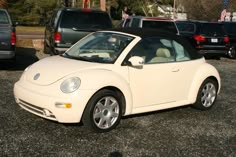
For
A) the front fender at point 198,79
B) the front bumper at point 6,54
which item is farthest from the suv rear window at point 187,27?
the front fender at point 198,79

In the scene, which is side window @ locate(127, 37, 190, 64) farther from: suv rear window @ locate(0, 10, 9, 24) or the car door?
suv rear window @ locate(0, 10, 9, 24)

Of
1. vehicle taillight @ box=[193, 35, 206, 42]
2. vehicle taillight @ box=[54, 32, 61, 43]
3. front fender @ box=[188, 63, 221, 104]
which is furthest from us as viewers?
vehicle taillight @ box=[193, 35, 206, 42]

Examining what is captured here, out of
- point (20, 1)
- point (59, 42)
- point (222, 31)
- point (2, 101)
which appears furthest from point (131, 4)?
point (2, 101)

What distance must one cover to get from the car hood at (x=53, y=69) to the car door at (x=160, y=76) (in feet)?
2.46

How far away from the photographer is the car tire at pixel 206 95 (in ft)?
24.7

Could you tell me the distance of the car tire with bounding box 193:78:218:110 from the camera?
24.7 feet

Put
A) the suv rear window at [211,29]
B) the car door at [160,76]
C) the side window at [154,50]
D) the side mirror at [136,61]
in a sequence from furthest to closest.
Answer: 1. the suv rear window at [211,29]
2. the side window at [154,50]
3. the car door at [160,76]
4. the side mirror at [136,61]

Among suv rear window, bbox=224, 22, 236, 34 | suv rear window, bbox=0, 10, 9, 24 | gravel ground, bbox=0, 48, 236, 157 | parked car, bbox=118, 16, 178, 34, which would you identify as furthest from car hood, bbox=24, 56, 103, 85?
suv rear window, bbox=224, 22, 236, 34

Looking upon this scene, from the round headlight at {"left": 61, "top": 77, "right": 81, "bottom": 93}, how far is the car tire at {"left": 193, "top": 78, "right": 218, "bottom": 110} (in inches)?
107

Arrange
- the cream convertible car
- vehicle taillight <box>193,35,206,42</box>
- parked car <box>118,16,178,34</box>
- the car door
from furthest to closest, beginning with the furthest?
vehicle taillight <box>193,35,206,42</box>
parked car <box>118,16,178,34</box>
the car door
the cream convertible car

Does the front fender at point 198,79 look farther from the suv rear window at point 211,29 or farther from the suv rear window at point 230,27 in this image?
the suv rear window at point 230,27

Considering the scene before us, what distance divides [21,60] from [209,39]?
7.44 meters

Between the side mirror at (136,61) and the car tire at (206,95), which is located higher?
the side mirror at (136,61)

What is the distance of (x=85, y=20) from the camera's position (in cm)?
1199
